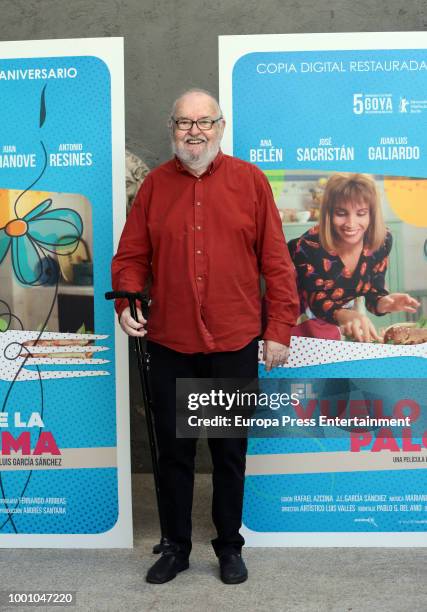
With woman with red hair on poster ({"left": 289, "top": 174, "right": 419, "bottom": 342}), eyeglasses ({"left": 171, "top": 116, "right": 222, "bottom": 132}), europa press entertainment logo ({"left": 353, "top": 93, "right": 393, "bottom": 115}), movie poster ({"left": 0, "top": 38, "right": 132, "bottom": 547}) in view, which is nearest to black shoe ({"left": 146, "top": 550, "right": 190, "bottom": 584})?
movie poster ({"left": 0, "top": 38, "right": 132, "bottom": 547})

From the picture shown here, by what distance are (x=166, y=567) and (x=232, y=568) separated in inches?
9.3

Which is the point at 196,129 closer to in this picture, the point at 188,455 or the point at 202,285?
the point at 202,285

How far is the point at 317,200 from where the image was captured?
3.04 m

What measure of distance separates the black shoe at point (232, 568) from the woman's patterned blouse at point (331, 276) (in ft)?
3.15

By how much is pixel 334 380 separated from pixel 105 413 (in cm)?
91

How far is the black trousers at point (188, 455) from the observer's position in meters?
2.77

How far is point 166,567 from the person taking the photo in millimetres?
2799

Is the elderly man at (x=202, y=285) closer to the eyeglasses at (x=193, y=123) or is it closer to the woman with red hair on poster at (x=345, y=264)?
the eyeglasses at (x=193, y=123)

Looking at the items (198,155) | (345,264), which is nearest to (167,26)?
(198,155)

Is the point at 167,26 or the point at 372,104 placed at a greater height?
the point at 167,26

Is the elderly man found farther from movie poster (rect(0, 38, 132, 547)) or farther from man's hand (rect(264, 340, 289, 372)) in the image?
movie poster (rect(0, 38, 132, 547))

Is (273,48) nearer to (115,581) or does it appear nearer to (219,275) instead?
(219,275)

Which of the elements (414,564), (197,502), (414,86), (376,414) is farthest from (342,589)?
(414,86)

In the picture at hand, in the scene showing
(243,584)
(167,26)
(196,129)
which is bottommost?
(243,584)
